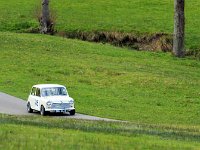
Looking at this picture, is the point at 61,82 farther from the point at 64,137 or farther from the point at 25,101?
the point at 64,137

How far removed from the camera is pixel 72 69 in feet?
161

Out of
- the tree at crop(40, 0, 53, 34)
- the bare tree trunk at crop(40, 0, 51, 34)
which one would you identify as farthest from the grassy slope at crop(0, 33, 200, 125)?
the tree at crop(40, 0, 53, 34)

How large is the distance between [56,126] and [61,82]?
21214 mm

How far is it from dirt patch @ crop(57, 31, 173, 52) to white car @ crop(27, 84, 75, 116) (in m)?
27.9

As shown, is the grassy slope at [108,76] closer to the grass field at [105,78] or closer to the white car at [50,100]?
the grass field at [105,78]

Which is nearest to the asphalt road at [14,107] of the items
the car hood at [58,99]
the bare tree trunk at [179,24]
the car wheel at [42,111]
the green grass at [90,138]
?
the car wheel at [42,111]

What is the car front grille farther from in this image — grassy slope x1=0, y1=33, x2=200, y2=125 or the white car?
grassy slope x1=0, y1=33, x2=200, y2=125

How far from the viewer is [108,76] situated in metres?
47.0

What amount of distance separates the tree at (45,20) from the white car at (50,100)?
3171 centimetres

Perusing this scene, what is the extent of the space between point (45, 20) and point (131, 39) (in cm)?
851

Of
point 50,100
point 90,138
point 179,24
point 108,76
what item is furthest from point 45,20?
point 90,138

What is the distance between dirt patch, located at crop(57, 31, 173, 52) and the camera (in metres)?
64.0

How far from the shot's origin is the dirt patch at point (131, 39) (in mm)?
63991

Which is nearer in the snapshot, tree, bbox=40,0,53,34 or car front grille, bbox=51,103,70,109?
car front grille, bbox=51,103,70,109
